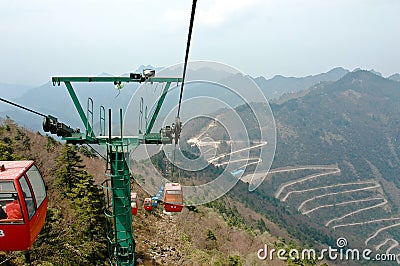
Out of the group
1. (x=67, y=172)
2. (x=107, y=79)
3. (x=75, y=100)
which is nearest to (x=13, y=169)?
(x=75, y=100)

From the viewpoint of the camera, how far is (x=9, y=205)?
6676 mm

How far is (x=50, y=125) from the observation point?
307 inches

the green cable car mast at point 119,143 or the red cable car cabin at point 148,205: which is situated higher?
the green cable car mast at point 119,143

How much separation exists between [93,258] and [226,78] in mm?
14085

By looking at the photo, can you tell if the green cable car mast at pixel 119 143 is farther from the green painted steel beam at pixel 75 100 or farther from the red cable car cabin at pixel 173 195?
the red cable car cabin at pixel 173 195

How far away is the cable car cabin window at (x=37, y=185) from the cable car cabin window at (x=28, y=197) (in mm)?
184

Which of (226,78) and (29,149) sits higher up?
(226,78)

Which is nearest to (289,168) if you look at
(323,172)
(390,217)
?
(323,172)

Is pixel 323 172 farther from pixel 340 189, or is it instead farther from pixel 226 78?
pixel 226 78

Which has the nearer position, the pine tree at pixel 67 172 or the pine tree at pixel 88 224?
the pine tree at pixel 88 224

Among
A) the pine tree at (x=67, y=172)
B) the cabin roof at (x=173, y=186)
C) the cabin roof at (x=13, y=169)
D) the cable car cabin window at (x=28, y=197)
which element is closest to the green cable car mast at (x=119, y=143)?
the cabin roof at (x=13, y=169)

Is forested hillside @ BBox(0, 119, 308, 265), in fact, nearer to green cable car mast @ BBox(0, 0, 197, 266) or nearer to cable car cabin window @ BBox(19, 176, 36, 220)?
green cable car mast @ BBox(0, 0, 197, 266)

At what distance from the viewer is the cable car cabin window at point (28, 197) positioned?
22.6ft

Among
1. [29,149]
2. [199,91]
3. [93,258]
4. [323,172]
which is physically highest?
[199,91]
